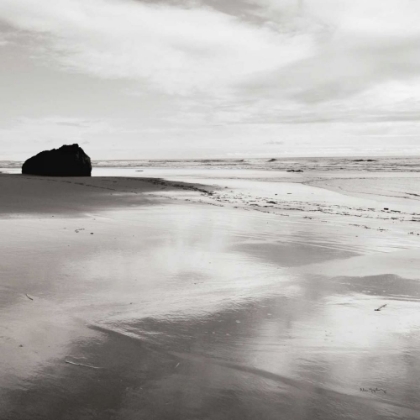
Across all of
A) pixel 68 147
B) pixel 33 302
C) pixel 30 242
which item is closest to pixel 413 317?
pixel 33 302

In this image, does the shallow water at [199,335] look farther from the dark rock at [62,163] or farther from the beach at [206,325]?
the dark rock at [62,163]

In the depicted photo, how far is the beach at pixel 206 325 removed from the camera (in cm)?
216

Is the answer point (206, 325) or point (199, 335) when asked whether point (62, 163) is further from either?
point (199, 335)

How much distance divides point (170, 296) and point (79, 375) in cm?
146

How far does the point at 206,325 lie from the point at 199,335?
0.63 feet

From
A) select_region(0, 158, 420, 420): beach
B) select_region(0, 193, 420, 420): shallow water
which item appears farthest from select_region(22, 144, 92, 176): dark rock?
select_region(0, 193, 420, 420): shallow water

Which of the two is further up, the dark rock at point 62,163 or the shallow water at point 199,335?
the dark rock at point 62,163

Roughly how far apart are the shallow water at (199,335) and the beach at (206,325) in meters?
0.01

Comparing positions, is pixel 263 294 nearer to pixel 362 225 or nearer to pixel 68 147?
pixel 362 225

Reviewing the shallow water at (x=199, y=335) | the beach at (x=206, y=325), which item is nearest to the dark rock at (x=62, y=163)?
the beach at (x=206, y=325)

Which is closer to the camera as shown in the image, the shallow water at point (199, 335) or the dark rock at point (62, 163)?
the shallow water at point (199, 335)

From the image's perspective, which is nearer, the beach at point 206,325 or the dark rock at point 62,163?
the beach at point 206,325

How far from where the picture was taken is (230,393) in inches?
87.9

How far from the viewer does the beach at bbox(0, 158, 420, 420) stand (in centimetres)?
216
